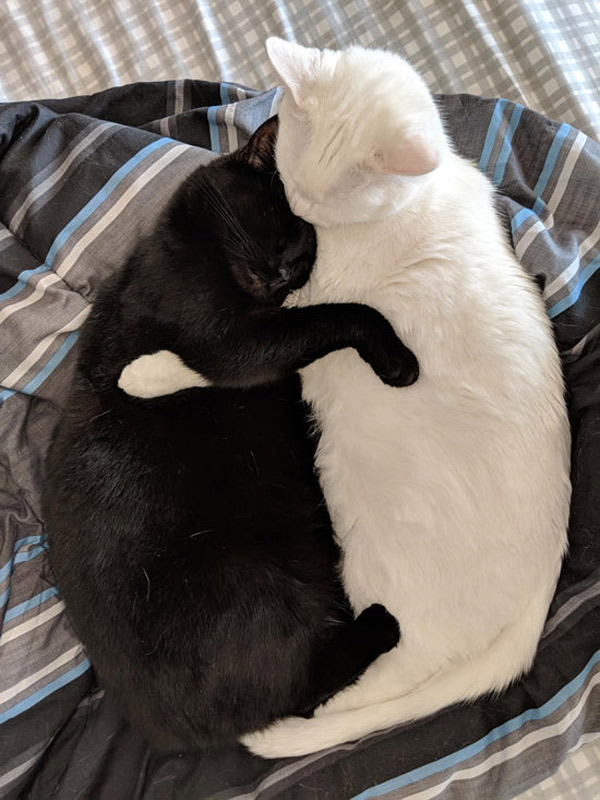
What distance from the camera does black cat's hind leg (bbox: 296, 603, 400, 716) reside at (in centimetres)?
104

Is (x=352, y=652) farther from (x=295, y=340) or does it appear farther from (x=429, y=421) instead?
(x=295, y=340)

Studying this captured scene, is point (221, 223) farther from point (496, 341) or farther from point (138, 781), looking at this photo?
point (138, 781)

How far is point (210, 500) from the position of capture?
1.09m

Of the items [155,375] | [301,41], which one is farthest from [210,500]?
[301,41]

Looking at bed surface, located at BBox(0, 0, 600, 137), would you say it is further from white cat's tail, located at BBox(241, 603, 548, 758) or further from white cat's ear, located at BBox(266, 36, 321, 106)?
white cat's tail, located at BBox(241, 603, 548, 758)

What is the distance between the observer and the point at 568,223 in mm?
1238

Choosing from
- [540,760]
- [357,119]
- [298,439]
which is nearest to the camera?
[357,119]

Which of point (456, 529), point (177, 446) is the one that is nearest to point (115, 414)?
point (177, 446)

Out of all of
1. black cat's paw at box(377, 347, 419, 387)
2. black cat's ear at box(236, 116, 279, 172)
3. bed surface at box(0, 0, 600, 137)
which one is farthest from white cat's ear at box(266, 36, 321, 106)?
bed surface at box(0, 0, 600, 137)

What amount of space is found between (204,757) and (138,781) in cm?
12

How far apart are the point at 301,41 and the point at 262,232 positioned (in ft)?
2.38

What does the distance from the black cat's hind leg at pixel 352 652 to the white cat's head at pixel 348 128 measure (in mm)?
615

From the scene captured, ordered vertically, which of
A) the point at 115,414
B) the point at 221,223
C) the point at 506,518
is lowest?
the point at 506,518

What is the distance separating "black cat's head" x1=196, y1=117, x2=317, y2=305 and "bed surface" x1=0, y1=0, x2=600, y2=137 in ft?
1.90
